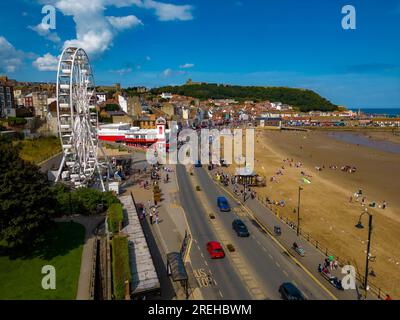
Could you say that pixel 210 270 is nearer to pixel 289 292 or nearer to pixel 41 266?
pixel 289 292

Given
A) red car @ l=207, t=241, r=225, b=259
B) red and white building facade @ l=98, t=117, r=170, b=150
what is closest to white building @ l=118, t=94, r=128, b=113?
red and white building facade @ l=98, t=117, r=170, b=150

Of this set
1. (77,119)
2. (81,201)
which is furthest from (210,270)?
(77,119)

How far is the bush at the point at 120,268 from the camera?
15.4m

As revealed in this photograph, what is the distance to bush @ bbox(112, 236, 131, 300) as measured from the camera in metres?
15.4

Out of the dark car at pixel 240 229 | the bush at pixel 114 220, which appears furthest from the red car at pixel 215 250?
the bush at pixel 114 220

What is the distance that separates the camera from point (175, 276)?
58.2 feet

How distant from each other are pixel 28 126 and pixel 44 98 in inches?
947

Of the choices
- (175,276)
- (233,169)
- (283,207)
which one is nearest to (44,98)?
(233,169)

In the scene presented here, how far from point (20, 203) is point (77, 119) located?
64.2 feet

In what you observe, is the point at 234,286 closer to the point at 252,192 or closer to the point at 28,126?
the point at 252,192

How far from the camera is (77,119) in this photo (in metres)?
36.0

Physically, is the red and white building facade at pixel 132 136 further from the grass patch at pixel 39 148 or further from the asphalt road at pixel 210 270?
the asphalt road at pixel 210 270

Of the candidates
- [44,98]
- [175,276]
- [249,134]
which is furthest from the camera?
[249,134]
